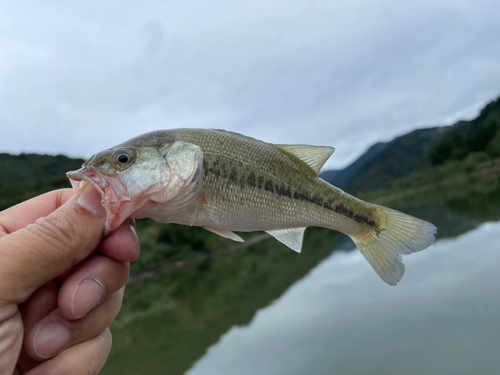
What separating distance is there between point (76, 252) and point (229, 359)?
14.7m

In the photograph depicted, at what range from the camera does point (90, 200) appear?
193cm

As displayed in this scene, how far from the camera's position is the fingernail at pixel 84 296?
208 centimetres

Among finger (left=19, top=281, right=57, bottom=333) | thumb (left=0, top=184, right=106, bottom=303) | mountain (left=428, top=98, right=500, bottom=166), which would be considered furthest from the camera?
mountain (left=428, top=98, right=500, bottom=166)

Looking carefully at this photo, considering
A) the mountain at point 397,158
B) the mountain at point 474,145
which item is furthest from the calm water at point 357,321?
the mountain at point 397,158

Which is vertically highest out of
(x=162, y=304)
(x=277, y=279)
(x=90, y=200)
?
(x=90, y=200)

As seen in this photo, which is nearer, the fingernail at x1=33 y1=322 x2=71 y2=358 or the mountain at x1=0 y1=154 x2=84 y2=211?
the fingernail at x1=33 y1=322 x2=71 y2=358

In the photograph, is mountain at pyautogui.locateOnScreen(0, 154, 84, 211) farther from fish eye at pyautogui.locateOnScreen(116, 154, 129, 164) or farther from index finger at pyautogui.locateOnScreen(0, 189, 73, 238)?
fish eye at pyautogui.locateOnScreen(116, 154, 129, 164)

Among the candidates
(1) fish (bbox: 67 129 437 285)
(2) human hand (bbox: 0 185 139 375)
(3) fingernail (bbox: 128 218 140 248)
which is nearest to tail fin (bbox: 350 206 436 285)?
(1) fish (bbox: 67 129 437 285)

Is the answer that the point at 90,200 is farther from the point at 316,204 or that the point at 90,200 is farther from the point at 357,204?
the point at 357,204

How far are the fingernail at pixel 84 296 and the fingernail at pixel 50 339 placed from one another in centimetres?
14

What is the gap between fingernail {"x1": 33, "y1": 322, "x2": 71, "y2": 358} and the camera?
6.62 ft

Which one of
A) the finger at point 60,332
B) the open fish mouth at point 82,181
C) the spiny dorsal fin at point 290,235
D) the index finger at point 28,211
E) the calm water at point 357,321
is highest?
the open fish mouth at point 82,181

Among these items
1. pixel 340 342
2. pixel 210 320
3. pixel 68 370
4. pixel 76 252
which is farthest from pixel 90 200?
pixel 210 320

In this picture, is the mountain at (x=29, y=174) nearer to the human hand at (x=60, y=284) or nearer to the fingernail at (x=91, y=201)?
the human hand at (x=60, y=284)
